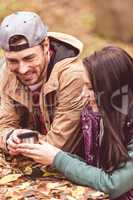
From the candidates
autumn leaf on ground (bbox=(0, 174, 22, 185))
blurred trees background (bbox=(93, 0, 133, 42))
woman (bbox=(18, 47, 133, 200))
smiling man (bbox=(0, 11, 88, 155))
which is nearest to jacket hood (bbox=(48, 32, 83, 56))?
smiling man (bbox=(0, 11, 88, 155))

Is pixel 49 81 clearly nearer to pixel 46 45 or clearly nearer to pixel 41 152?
pixel 46 45

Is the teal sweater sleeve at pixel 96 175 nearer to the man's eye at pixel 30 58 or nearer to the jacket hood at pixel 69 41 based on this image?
the man's eye at pixel 30 58

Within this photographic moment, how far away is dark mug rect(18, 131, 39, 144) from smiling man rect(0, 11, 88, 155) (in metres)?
0.03

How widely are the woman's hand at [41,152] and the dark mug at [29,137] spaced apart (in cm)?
4

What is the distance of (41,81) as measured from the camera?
386 cm

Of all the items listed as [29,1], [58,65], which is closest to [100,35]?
[29,1]

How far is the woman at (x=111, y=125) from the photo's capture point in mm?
3289

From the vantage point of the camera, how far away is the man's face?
370 cm

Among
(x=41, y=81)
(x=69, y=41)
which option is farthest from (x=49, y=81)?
(x=69, y=41)

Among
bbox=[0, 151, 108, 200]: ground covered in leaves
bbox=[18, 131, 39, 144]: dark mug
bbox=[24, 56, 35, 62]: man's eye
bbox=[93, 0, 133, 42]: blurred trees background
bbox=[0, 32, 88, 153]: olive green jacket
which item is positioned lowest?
bbox=[0, 151, 108, 200]: ground covered in leaves

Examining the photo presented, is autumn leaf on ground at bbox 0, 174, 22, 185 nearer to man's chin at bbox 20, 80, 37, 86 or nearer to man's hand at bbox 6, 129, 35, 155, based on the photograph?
man's hand at bbox 6, 129, 35, 155

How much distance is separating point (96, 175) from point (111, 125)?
1.01 ft

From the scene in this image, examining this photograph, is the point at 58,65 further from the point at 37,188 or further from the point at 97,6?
the point at 97,6

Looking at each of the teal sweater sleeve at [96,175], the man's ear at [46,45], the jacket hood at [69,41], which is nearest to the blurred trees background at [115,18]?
the jacket hood at [69,41]
